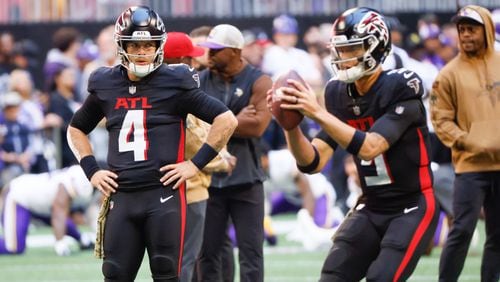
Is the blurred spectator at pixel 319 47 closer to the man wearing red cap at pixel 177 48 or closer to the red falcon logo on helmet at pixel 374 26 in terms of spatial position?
the man wearing red cap at pixel 177 48

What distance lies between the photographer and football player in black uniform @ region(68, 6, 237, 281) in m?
6.79

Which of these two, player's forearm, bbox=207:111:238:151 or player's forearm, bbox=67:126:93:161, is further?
player's forearm, bbox=67:126:93:161

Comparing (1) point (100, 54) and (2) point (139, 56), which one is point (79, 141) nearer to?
(2) point (139, 56)

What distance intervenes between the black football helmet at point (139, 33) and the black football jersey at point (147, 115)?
3.6 inches

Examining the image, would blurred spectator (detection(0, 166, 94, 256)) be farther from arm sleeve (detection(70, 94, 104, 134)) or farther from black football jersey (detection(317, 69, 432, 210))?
black football jersey (detection(317, 69, 432, 210))

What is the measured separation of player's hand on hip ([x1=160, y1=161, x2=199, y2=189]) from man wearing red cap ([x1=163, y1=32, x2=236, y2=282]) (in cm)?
90

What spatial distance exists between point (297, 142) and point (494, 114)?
263 cm

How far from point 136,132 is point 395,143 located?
4.64ft

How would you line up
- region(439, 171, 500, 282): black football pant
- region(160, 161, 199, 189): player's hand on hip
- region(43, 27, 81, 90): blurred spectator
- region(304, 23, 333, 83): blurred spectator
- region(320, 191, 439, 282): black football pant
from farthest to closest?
region(304, 23, 333, 83): blurred spectator
region(43, 27, 81, 90): blurred spectator
region(439, 171, 500, 282): black football pant
region(160, 161, 199, 189): player's hand on hip
region(320, 191, 439, 282): black football pant

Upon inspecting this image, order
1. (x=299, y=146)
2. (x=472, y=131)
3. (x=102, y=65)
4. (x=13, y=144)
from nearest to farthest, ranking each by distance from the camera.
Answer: (x=299, y=146) → (x=472, y=131) → (x=102, y=65) → (x=13, y=144)

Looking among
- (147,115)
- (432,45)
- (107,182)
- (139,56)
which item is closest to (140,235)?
(107,182)

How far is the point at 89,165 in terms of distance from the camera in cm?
716

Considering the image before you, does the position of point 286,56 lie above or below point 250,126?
below

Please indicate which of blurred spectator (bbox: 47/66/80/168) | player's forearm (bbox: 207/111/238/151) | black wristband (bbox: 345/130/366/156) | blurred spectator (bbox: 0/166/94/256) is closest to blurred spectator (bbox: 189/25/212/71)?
player's forearm (bbox: 207/111/238/151)
